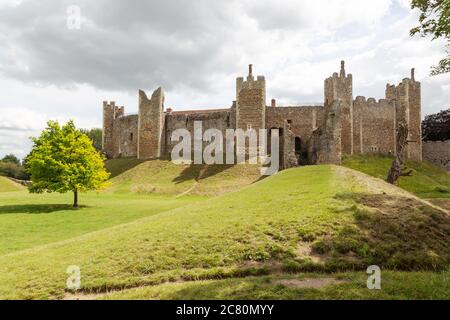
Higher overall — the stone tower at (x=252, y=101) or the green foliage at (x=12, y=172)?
the stone tower at (x=252, y=101)

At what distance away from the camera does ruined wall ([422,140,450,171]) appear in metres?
56.1

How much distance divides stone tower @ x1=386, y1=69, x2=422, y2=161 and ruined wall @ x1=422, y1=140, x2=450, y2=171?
4.09 metres

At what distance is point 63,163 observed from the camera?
30969 mm

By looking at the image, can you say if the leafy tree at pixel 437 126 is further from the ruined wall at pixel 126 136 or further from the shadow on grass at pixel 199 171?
the ruined wall at pixel 126 136

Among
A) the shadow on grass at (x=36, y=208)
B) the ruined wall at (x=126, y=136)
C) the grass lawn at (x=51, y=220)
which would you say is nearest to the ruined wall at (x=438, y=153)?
the ruined wall at (x=126, y=136)

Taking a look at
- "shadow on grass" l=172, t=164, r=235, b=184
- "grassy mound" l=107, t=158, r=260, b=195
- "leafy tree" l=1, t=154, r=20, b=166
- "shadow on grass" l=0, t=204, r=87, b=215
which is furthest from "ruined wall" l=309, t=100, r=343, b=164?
"leafy tree" l=1, t=154, r=20, b=166

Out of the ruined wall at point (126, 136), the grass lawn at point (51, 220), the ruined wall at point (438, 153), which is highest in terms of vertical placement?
the ruined wall at point (126, 136)

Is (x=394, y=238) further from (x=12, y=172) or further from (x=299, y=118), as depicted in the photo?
(x=12, y=172)

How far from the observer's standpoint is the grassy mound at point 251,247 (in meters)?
9.55

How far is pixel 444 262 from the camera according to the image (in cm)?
995

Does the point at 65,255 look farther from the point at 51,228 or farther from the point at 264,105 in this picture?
the point at 264,105

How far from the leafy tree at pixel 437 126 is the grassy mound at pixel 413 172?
12219mm

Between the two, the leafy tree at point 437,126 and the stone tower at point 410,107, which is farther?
the leafy tree at point 437,126

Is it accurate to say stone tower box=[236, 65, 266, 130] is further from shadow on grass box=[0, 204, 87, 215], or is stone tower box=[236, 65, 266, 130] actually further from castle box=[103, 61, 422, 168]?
shadow on grass box=[0, 204, 87, 215]
